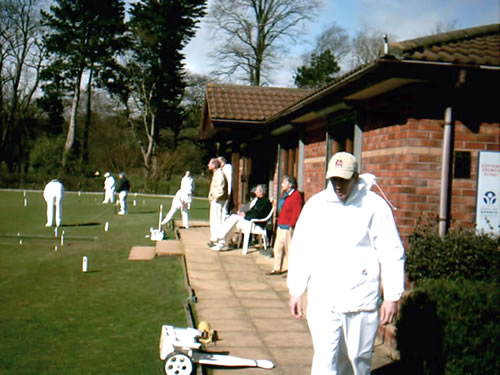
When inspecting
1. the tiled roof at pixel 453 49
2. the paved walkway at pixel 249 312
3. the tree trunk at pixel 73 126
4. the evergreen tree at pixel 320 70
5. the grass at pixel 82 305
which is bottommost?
the grass at pixel 82 305

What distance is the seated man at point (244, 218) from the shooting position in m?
10.9

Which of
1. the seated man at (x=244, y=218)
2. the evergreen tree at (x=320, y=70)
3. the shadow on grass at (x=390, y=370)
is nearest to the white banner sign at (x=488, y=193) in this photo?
the shadow on grass at (x=390, y=370)

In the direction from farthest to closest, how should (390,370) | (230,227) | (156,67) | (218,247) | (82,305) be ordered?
(156,67) < (218,247) < (230,227) < (82,305) < (390,370)

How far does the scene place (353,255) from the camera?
3.48 meters

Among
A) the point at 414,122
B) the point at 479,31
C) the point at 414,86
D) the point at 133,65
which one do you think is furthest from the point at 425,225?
the point at 133,65

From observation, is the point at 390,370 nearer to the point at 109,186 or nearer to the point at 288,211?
the point at 288,211

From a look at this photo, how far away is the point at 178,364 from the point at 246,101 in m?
9.87

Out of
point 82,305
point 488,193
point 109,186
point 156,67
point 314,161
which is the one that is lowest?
point 82,305

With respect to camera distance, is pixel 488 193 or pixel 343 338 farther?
pixel 488 193

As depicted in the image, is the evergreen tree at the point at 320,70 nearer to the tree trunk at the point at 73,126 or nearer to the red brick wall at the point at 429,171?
the tree trunk at the point at 73,126

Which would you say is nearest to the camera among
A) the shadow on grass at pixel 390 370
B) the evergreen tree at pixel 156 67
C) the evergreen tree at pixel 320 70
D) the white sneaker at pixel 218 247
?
the shadow on grass at pixel 390 370

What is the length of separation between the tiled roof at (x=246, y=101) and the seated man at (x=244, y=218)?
2370 millimetres

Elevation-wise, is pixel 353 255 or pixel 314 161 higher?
pixel 314 161

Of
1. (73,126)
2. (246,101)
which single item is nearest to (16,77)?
(73,126)
